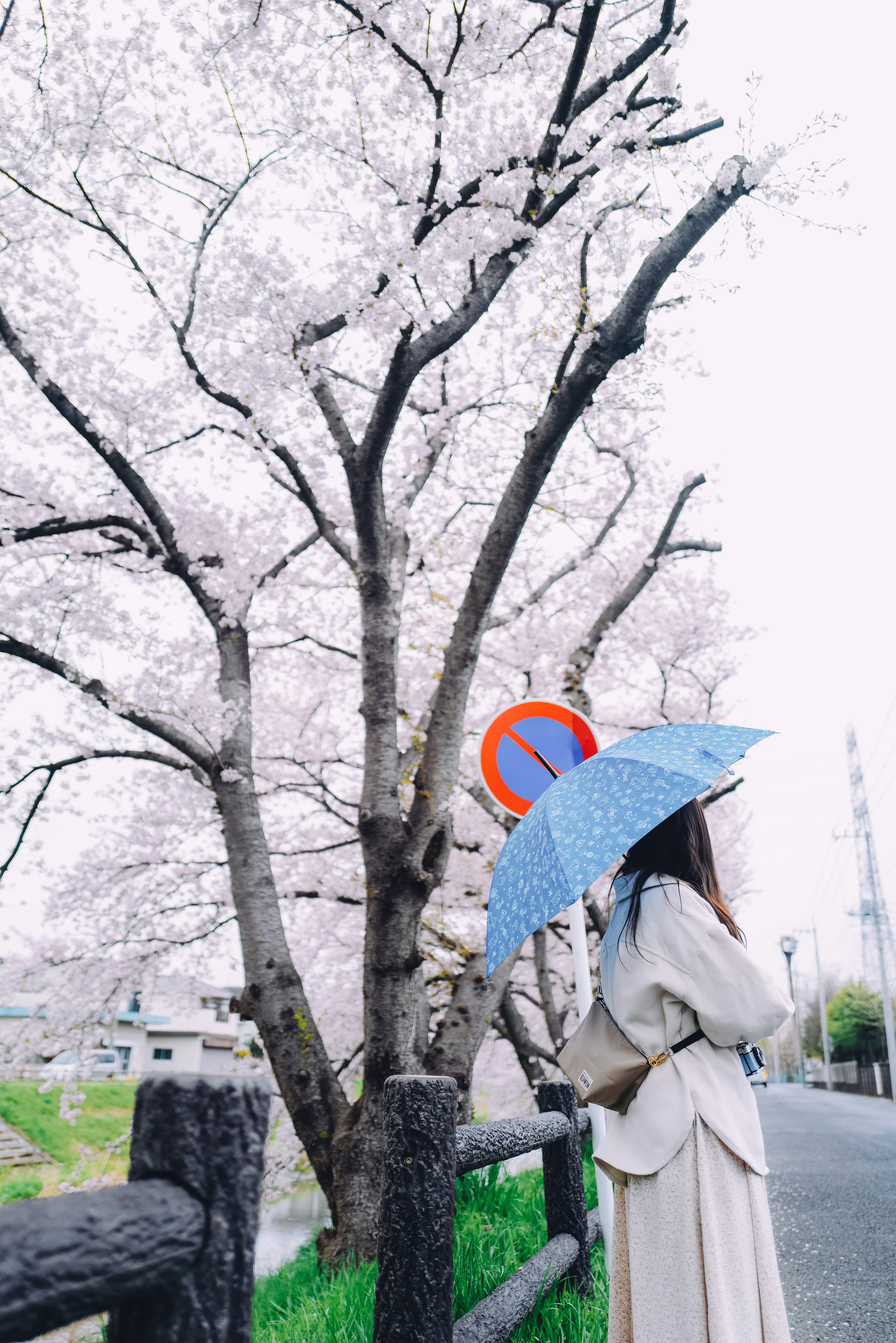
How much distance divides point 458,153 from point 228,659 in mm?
4089

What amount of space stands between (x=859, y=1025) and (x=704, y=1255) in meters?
34.5

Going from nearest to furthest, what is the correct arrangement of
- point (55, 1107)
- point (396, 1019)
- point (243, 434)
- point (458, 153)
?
point (396, 1019)
point (458, 153)
point (243, 434)
point (55, 1107)

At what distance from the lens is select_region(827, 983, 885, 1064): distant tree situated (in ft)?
97.8

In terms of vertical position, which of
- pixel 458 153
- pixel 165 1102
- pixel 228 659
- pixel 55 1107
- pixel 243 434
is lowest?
pixel 55 1107

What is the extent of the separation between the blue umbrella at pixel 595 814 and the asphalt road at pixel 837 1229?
8.96 feet

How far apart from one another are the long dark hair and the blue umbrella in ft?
0.26

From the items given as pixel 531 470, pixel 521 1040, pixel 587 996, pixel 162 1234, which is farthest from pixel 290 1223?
pixel 162 1234

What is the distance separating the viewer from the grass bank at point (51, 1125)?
12.7 meters

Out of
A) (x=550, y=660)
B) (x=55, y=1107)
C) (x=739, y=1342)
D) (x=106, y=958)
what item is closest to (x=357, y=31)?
(x=739, y=1342)

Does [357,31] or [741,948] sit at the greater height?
[357,31]

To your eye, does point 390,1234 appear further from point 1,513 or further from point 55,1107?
point 55,1107

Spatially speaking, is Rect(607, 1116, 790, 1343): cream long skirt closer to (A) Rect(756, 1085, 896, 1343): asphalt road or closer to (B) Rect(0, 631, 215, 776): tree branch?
(A) Rect(756, 1085, 896, 1343): asphalt road

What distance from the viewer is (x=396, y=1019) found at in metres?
4.68

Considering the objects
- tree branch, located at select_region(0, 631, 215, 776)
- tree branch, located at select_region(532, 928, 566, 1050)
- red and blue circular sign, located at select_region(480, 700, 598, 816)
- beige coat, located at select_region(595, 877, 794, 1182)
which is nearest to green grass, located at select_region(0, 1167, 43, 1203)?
tree branch, located at select_region(532, 928, 566, 1050)
